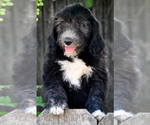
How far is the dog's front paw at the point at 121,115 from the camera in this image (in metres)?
2.85

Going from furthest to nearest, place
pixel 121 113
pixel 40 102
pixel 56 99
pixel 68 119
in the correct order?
pixel 40 102, pixel 56 99, pixel 121 113, pixel 68 119

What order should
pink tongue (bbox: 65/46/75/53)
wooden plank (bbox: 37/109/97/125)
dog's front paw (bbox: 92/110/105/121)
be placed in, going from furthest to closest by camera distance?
1. pink tongue (bbox: 65/46/75/53)
2. dog's front paw (bbox: 92/110/105/121)
3. wooden plank (bbox: 37/109/97/125)

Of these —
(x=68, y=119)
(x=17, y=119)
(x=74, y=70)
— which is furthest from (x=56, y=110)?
(x=74, y=70)

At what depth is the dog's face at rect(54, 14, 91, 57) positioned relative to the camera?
3.28 m

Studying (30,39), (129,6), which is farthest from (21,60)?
(129,6)

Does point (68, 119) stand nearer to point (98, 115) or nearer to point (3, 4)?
point (98, 115)

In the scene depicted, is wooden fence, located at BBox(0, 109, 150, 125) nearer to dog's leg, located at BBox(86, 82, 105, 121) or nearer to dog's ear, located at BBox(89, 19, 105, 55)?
dog's leg, located at BBox(86, 82, 105, 121)

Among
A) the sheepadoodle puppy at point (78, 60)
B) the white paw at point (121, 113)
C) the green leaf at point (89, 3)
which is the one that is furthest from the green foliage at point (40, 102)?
the green leaf at point (89, 3)

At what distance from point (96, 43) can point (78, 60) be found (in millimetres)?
286

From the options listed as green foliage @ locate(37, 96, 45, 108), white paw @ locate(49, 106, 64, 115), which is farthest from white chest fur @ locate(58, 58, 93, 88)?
white paw @ locate(49, 106, 64, 115)

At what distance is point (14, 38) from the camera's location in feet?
9.70

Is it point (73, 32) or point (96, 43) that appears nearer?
point (73, 32)

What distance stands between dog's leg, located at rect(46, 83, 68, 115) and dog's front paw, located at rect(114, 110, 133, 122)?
514mm

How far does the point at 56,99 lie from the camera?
3100 millimetres
